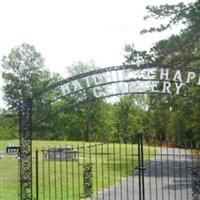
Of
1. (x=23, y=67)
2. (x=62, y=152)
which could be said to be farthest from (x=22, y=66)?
(x=62, y=152)

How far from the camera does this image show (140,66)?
36.8ft

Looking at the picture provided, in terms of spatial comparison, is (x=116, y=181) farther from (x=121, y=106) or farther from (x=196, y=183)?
(x=121, y=106)

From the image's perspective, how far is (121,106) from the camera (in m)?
39.1

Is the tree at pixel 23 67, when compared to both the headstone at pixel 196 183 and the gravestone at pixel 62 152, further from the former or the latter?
the headstone at pixel 196 183

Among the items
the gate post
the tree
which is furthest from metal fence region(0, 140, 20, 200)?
the tree

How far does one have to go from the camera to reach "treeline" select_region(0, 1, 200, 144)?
19922mm

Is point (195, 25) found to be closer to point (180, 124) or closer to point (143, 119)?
point (180, 124)

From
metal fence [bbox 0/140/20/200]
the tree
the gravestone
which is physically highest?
the tree

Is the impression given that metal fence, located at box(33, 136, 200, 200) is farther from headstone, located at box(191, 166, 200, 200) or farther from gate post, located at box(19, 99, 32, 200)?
gate post, located at box(19, 99, 32, 200)

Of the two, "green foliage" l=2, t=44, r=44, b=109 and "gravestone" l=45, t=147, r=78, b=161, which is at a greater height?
"green foliage" l=2, t=44, r=44, b=109

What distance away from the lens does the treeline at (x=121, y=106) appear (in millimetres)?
19922

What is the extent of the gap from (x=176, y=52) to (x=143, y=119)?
21959mm

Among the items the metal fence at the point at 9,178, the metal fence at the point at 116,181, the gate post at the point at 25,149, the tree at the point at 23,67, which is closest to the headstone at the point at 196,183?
the metal fence at the point at 116,181

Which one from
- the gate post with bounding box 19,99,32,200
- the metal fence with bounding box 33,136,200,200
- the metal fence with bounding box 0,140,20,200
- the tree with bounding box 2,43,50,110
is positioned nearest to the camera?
the gate post with bounding box 19,99,32,200
